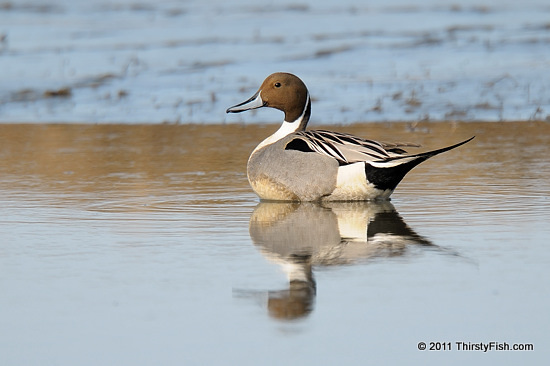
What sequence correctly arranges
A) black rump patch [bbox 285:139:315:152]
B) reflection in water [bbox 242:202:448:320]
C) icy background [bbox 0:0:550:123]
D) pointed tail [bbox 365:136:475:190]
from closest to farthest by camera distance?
reflection in water [bbox 242:202:448:320] < pointed tail [bbox 365:136:475:190] < black rump patch [bbox 285:139:315:152] < icy background [bbox 0:0:550:123]

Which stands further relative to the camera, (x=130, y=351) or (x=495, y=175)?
(x=495, y=175)

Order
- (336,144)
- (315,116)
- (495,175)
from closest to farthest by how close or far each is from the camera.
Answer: (336,144)
(495,175)
(315,116)

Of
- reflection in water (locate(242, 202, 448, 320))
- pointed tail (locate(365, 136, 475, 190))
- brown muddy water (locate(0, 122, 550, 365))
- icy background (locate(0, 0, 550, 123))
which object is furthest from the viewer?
icy background (locate(0, 0, 550, 123))

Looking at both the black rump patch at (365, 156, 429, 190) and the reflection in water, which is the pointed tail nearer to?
the black rump patch at (365, 156, 429, 190)

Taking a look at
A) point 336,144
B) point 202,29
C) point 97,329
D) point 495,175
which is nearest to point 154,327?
point 97,329

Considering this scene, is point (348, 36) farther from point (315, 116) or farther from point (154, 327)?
point (154, 327)

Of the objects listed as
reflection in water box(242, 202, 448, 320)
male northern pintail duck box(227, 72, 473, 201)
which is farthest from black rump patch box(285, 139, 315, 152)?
reflection in water box(242, 202, 448, 320)

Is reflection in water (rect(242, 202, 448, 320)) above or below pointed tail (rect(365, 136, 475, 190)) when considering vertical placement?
below

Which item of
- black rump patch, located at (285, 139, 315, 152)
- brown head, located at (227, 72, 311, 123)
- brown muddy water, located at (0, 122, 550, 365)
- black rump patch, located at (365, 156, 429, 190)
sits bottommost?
brown muddy water, located at (0, 122, 550, 365)

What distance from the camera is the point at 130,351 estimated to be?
4.25m

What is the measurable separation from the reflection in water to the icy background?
4608 millimetres

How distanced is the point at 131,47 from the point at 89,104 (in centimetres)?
444

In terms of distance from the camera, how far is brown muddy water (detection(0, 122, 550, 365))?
14.1 feet

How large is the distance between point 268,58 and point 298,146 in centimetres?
840
